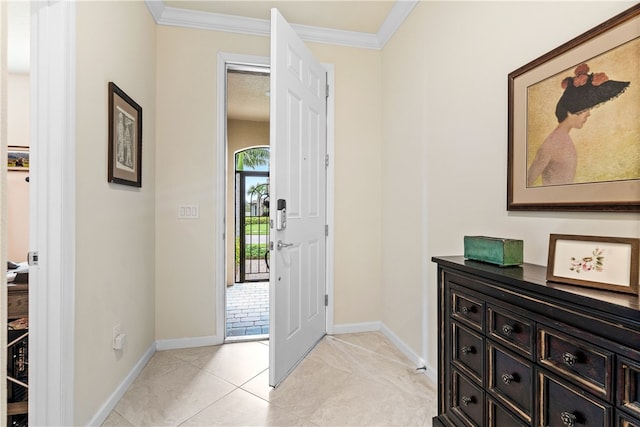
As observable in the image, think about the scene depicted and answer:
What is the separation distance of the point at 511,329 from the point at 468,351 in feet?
0.93

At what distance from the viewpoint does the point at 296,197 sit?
2.36 meters

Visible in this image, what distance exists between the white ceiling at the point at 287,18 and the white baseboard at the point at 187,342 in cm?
242

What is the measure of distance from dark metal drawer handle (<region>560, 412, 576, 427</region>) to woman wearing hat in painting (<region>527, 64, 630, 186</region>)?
30.4 inches

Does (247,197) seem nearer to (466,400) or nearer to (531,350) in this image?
(466,400)

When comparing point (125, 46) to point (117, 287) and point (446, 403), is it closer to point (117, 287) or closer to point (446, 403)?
point (117, 287)

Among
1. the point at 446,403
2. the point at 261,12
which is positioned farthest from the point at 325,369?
the point at 261,12

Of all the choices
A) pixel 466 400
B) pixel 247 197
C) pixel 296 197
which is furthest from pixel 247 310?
pixel 466 400

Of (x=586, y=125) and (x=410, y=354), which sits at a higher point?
(x=586, y=125)

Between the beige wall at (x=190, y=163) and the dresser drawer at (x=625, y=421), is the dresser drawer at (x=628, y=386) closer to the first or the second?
the dresser drawer at (x=625, y=421)

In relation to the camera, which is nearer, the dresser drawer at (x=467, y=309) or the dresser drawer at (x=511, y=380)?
the dresser drawer at (x=511, y=380)

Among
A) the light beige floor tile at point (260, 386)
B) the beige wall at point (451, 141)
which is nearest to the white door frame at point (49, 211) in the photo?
the light beige floor tile at point (260, 386)

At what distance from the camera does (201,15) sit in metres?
2.64

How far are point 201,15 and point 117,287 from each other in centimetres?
215

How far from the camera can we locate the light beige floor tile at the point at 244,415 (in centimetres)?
173
